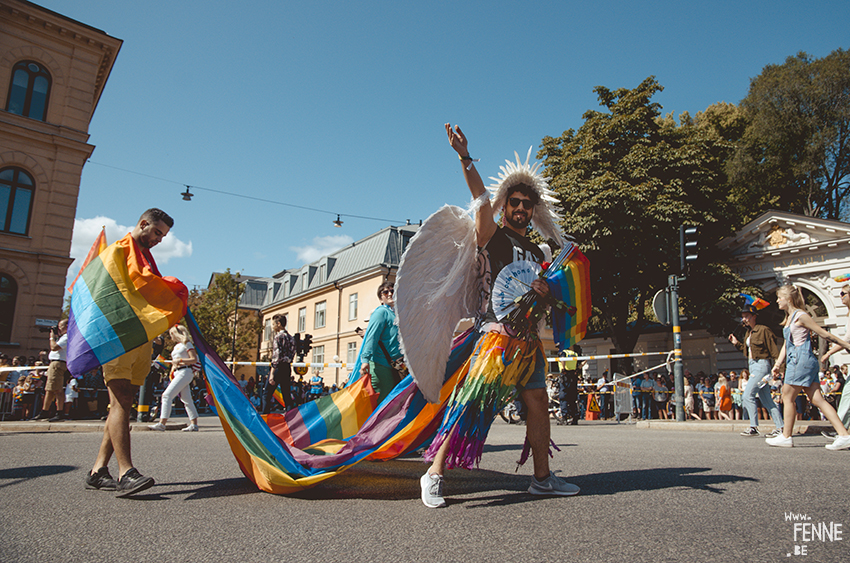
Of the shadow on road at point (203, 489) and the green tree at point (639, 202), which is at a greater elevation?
A: the green tree at point (639, 202)

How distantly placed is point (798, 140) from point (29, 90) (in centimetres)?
3472

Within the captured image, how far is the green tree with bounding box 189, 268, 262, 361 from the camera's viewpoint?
131ft

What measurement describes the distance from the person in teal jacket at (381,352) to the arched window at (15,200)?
19.6 meters

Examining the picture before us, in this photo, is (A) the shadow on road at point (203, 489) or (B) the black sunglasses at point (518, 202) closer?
(A) the shadow on road at point (203, 489)

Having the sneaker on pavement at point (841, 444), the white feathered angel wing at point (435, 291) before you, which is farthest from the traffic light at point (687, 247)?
the white feathered angel wing at point (435, 291)

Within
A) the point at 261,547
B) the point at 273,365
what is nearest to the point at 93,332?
the point at 261,547

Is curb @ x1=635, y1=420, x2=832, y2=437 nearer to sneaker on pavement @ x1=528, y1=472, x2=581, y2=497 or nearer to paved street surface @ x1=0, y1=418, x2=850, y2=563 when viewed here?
paved street surface @ x1=0, y1=418, x2=850, y2=563

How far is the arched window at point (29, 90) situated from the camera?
19.6 metres

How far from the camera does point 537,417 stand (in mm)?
3441

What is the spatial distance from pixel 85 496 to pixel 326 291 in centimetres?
3945

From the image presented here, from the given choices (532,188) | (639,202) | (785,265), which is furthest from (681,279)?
(785,265)

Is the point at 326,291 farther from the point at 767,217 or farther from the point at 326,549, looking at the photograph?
the point at 326,549

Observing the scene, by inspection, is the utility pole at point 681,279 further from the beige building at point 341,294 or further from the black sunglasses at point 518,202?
the beige building at point 341,294

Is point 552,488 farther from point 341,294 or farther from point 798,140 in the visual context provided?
point 341,294
